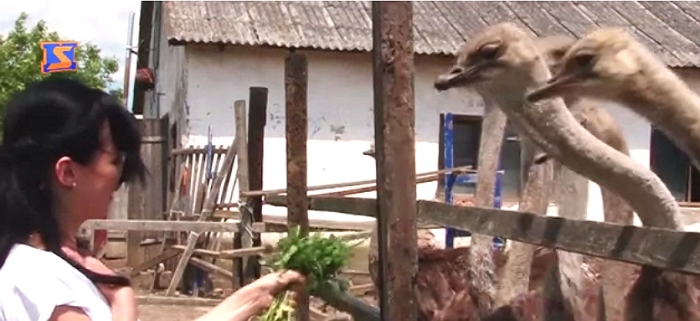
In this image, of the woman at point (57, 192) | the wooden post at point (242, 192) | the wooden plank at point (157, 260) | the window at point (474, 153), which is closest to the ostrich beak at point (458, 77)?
the woman at point (57, 192)

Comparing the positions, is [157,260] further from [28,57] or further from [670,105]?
[28,57]

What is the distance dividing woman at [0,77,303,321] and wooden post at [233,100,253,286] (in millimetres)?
5326

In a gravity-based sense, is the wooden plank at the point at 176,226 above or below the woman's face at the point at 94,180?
below

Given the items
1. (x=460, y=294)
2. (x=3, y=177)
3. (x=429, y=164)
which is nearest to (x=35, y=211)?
(x=3, y=177)

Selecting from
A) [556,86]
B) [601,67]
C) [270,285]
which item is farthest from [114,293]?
[601,67]

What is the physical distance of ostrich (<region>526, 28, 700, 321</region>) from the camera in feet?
11.8

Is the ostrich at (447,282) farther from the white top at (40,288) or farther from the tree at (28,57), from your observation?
the tree at (28,57)

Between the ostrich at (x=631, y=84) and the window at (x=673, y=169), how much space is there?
9.22 metres

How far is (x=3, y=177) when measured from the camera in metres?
2.17

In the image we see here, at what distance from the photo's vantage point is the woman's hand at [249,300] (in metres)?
2.43

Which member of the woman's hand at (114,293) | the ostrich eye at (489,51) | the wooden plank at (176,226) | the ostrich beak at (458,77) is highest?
the ostrich eye at (489,51)

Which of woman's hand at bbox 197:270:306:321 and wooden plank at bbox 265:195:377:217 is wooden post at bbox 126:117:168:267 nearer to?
wooden plank at bbox 265:195:377:217

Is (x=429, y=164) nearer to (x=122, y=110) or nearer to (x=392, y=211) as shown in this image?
(x=392, y=211)

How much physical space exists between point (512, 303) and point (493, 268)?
1049 millimetres
